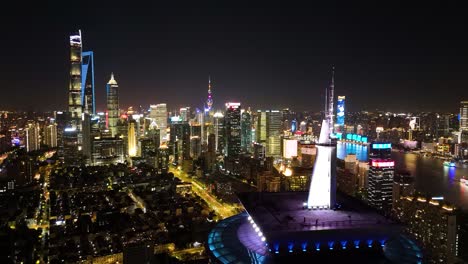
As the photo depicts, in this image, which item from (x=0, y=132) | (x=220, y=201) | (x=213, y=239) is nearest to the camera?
(x=213, y=239)

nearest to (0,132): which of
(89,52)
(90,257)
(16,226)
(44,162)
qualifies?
(44,162)

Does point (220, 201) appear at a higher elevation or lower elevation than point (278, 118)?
lower

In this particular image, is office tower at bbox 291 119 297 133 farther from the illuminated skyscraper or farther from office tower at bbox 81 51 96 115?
office tower at bbox 81 51 96 115

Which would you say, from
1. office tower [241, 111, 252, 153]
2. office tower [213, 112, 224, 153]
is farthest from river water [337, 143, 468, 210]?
office tower [213, 112, 224, 153]

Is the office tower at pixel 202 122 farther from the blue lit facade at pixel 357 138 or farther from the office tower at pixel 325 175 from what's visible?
the office tower at pixel 325 175

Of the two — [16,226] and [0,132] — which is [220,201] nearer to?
[16,226]

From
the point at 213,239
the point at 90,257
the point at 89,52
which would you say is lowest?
the point at 90,257
